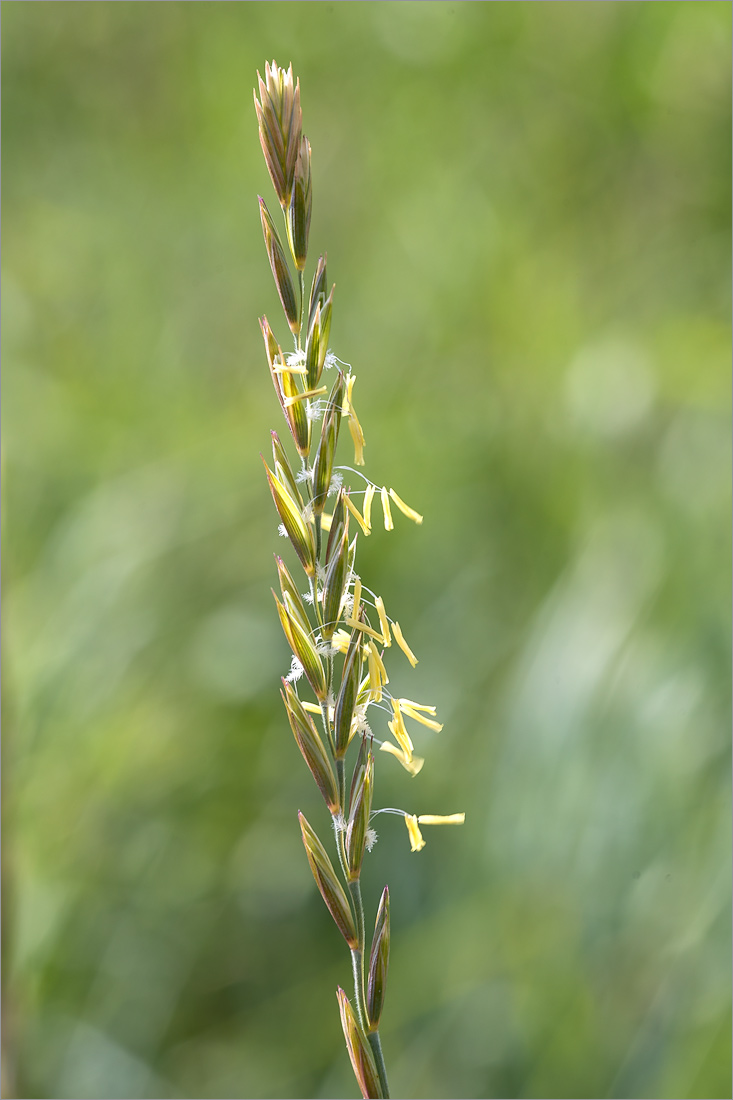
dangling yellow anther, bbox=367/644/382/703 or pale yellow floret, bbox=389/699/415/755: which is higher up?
dangling yellow anther, bbox=367/644/382/703

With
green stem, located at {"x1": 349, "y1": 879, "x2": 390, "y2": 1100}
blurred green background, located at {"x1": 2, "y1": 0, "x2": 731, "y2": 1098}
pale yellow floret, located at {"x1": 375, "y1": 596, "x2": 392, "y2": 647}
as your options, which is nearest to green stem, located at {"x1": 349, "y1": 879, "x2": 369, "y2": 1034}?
green stem, located at {"x1": 349, "y1": 879, "x2": 390, "y2": 1100}

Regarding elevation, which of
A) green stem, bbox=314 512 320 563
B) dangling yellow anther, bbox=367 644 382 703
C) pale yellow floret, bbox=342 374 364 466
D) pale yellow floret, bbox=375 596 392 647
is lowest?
dangling yellow anther, bbox=367 644 382 703

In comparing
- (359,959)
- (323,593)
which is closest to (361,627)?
(323,593)

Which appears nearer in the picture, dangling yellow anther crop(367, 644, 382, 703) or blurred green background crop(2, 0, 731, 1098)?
dangling yellow anther crop(367, 644, 382, 703)

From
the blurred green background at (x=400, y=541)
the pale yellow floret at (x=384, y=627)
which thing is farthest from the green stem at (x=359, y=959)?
the blurred green background at (x=400, y=541)

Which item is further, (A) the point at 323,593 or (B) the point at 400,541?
(B) the point at 400,541

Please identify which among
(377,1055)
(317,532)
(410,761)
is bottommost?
(377,1055)

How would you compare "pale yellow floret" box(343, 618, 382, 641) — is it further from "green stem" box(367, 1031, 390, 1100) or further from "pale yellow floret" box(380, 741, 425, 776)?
"green stem" box(367, 1031, 390, 1100)

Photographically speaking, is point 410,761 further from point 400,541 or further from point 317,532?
point 400,541

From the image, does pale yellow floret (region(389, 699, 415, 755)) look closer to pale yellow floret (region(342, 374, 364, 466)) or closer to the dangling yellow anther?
the dangling yellow anther

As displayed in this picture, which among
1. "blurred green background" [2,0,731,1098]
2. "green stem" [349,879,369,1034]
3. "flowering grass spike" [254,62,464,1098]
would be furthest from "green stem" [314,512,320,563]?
"blurred green background" [2,0,731,1098]
